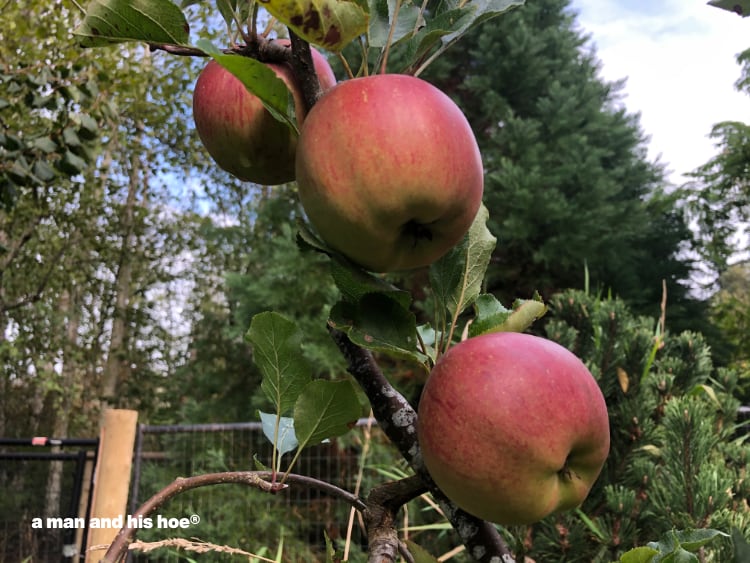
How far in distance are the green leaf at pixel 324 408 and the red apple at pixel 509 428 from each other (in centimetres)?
5

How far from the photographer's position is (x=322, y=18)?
229 mm

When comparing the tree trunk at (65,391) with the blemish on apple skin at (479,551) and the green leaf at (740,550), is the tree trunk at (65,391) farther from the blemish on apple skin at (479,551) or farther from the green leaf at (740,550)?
the green leaf at (740,550)

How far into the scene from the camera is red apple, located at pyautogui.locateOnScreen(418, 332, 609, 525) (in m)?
0.23

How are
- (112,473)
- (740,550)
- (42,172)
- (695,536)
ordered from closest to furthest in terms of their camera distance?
(740,550) < (695,536) < (42,172) < (112,473)

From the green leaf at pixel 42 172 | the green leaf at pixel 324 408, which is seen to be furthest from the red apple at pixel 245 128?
the green leaf at pixel 42 172

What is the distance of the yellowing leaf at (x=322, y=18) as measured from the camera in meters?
0.22

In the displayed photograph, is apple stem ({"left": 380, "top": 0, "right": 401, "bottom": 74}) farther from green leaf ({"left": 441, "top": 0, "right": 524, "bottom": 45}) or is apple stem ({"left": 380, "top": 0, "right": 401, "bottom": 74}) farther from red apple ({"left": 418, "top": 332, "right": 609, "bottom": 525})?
red apple ({"left": 418, "top": 332, "right": 609, "bottom": 525})

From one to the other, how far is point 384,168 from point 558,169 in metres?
3.25

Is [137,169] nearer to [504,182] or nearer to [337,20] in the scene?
[504,182]

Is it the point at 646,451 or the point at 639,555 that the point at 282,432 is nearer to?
the point at 639,555

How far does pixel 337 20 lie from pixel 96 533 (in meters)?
1.57

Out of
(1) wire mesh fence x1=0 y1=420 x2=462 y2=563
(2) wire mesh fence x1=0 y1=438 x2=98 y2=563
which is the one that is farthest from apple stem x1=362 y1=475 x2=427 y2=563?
(2) wire mesh fence x1=0 y1=438 x2=98 y2=563

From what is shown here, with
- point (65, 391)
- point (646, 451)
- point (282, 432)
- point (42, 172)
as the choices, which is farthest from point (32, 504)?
point (282, 432)

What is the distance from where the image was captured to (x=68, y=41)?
9.38 ft
